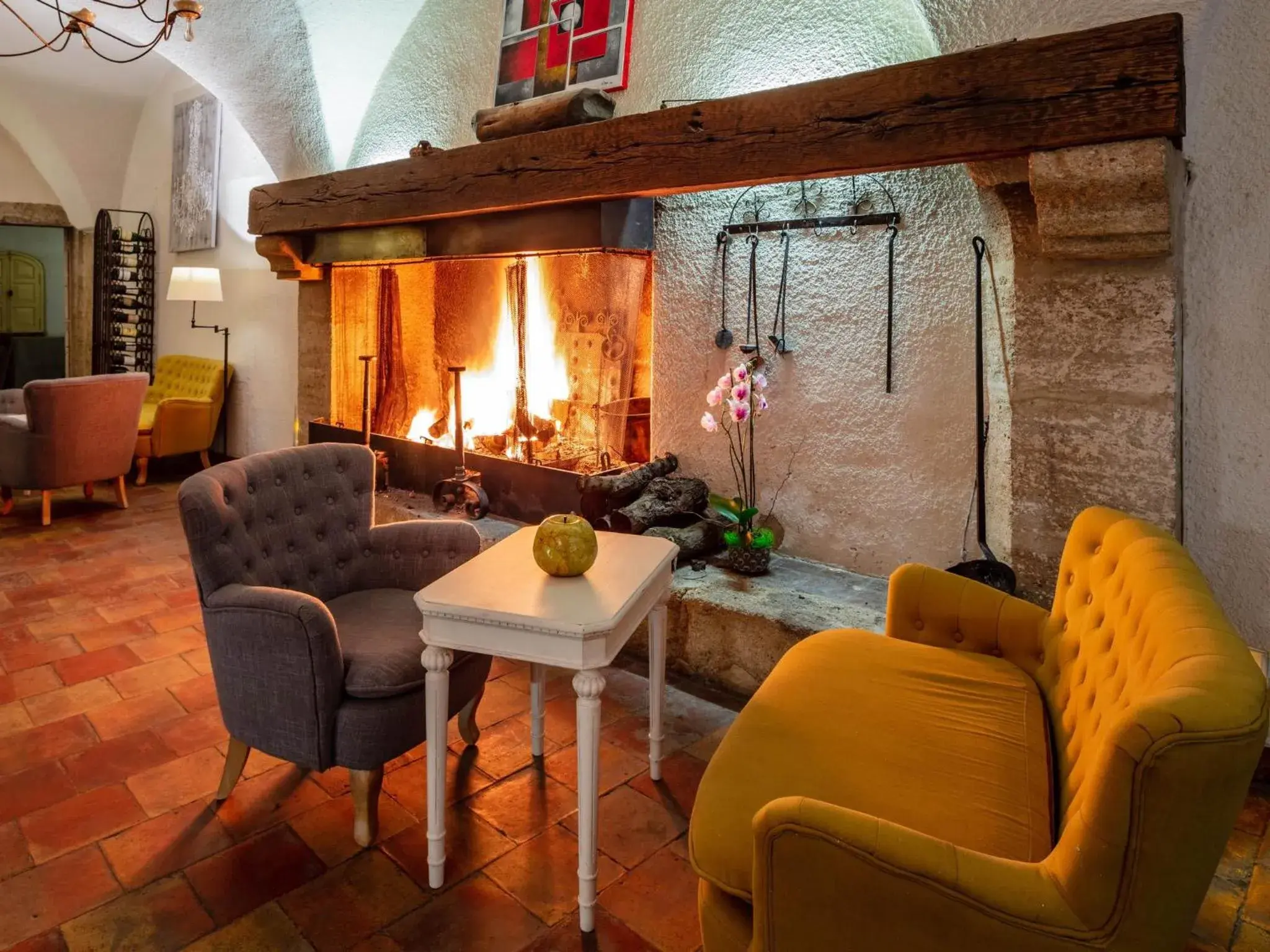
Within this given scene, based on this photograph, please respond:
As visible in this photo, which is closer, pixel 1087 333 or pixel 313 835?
pixel 313 835

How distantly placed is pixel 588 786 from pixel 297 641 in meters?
0.76

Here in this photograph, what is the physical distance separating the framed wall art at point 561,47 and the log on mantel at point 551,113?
1.48 ft

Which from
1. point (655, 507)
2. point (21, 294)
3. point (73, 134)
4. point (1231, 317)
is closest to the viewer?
point (1231, 317)

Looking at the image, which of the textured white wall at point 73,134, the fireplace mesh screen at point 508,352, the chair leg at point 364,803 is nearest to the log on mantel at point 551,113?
the fireplace mesh screen at point 508,352

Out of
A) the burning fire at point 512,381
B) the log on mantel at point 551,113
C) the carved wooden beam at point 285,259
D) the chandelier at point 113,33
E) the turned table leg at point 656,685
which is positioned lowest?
the turned table leg at point 656,685

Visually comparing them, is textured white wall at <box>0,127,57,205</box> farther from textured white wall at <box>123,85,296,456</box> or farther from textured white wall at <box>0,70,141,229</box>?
textured white wall at <box>123,85,296,456</box>

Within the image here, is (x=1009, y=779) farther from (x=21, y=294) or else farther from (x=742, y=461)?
(x=21, y=294)

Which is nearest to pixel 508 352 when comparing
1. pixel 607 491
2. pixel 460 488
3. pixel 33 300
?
pixel 460 488

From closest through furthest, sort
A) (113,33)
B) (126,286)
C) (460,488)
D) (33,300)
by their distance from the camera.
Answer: (460,488)
(113,33)
(126,286)
(33,300)

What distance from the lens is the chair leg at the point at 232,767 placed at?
2188mm

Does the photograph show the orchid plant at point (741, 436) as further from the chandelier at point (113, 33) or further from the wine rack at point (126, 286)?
the wine rack at point (126, 286)

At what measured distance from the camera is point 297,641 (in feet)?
6.43

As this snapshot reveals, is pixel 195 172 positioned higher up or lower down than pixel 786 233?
higher up

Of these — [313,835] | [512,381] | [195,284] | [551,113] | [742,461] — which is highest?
[551,113]
